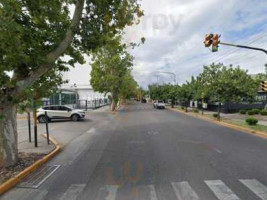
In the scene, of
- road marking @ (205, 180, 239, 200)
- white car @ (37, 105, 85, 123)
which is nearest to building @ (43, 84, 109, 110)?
white car @ (37, 105, 85, 123)

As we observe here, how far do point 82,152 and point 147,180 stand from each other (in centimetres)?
461

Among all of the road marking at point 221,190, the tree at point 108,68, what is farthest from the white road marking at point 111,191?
the tree at point 108,68

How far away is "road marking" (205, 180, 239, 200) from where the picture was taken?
223 inches

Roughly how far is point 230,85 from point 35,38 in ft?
61.9

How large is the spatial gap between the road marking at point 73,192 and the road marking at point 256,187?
3.97 m

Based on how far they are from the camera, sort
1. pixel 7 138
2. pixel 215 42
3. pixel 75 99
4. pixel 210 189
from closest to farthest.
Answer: pixel 210 189 → pixel 7 138 → pixel 215 42 → pixel 75 99

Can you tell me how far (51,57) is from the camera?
8625mm

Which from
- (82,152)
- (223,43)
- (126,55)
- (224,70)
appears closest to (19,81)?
(82,152)

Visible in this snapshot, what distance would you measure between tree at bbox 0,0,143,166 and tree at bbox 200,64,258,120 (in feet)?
50.4

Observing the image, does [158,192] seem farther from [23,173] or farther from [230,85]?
[230,85]

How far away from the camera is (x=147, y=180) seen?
6.96 m

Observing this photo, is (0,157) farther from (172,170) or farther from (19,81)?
(172,170)

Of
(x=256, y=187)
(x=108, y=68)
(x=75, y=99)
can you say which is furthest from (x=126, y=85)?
(x=256, y=187)

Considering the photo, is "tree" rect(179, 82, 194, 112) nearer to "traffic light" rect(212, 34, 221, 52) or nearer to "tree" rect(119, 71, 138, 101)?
"tree" rect(119, 71, 138, 101)
